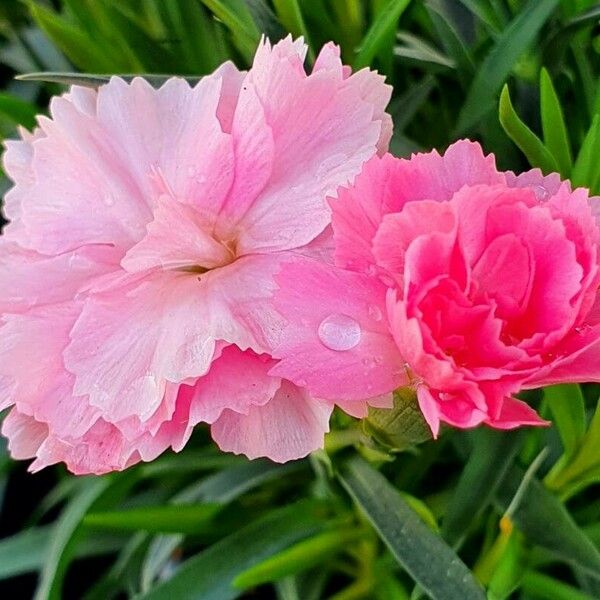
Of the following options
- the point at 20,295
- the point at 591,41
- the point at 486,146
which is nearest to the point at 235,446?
the point at 20,295

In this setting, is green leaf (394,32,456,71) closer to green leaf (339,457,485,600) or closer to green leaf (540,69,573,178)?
green leaf (540,69,573,178)

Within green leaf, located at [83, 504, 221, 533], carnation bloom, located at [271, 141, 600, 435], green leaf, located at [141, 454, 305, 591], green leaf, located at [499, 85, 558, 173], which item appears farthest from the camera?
green leaf, located at [141, 454, 305, 591]

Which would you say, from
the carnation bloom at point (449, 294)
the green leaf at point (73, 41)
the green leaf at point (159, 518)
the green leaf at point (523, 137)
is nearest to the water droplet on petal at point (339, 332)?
the carnation bloom at point (449, 294)

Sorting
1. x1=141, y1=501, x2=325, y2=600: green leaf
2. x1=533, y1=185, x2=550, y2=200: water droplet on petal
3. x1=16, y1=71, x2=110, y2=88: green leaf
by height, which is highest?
x1=16, y1=71, x2=110, y2=88: green leaf

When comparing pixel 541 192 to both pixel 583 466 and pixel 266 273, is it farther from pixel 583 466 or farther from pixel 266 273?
pixel 583 466

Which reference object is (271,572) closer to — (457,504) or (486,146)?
(457,504)

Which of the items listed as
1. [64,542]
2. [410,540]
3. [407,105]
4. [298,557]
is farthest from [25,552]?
[407,105]

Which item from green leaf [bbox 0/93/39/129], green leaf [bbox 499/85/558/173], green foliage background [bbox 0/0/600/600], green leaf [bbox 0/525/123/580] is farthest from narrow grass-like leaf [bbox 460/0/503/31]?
green leaf [bbox 0/525/123/580]
